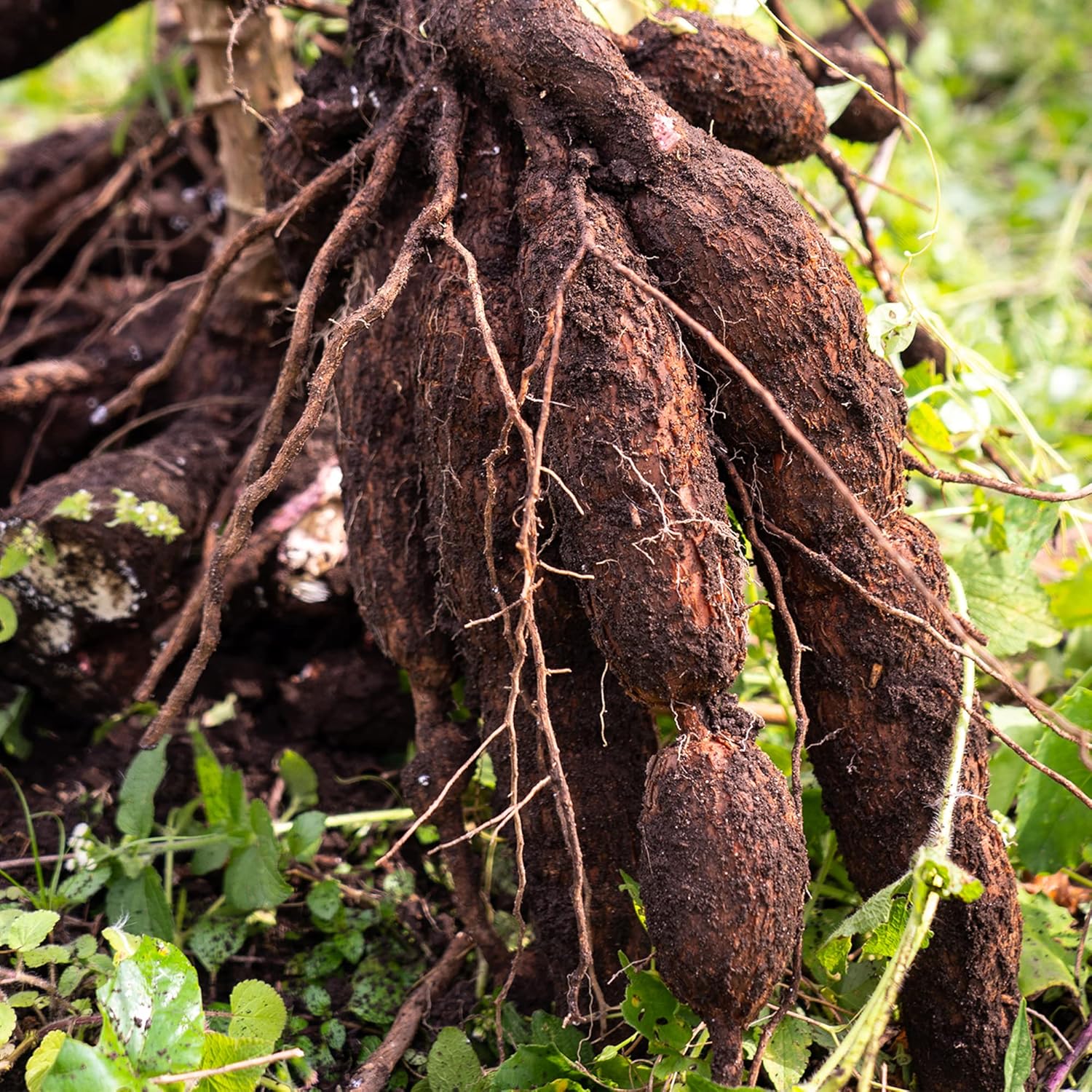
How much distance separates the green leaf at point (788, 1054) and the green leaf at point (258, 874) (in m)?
0.54

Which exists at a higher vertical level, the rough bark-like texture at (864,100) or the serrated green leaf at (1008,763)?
the rough bark-like texture at (864,100)

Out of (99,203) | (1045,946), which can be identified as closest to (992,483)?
(1045,946)

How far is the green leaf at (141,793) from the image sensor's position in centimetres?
121

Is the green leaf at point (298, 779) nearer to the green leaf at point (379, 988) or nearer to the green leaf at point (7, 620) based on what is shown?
the green leaf at point (379, 988)

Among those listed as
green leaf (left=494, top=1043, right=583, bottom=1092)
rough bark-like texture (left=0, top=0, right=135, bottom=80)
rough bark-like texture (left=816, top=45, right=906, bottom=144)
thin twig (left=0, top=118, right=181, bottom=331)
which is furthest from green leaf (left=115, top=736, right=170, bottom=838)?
rough bark-like texture (left=0, top=0, right=135, bottom=80)

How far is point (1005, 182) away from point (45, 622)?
336 cm

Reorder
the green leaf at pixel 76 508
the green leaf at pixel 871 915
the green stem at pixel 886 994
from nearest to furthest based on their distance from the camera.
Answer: the green stem at pixel 886 994 → the green leaf at pixel 871 915 → the green leaf at pixel 76 508

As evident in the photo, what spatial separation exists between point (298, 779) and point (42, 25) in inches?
60.2

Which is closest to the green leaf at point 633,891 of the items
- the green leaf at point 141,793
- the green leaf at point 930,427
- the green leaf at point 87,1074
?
the green leaf at point 87,1074

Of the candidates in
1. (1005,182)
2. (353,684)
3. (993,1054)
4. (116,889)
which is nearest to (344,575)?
(353,684)

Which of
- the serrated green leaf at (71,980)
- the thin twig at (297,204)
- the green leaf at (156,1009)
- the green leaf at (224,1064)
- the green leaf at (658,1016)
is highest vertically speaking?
the thin twig at (297,204)

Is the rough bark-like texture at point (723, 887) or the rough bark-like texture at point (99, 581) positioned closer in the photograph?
the rough bark-like texture at point (723, 887)

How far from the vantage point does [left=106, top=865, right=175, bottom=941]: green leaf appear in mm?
1148

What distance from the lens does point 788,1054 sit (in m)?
0.95
